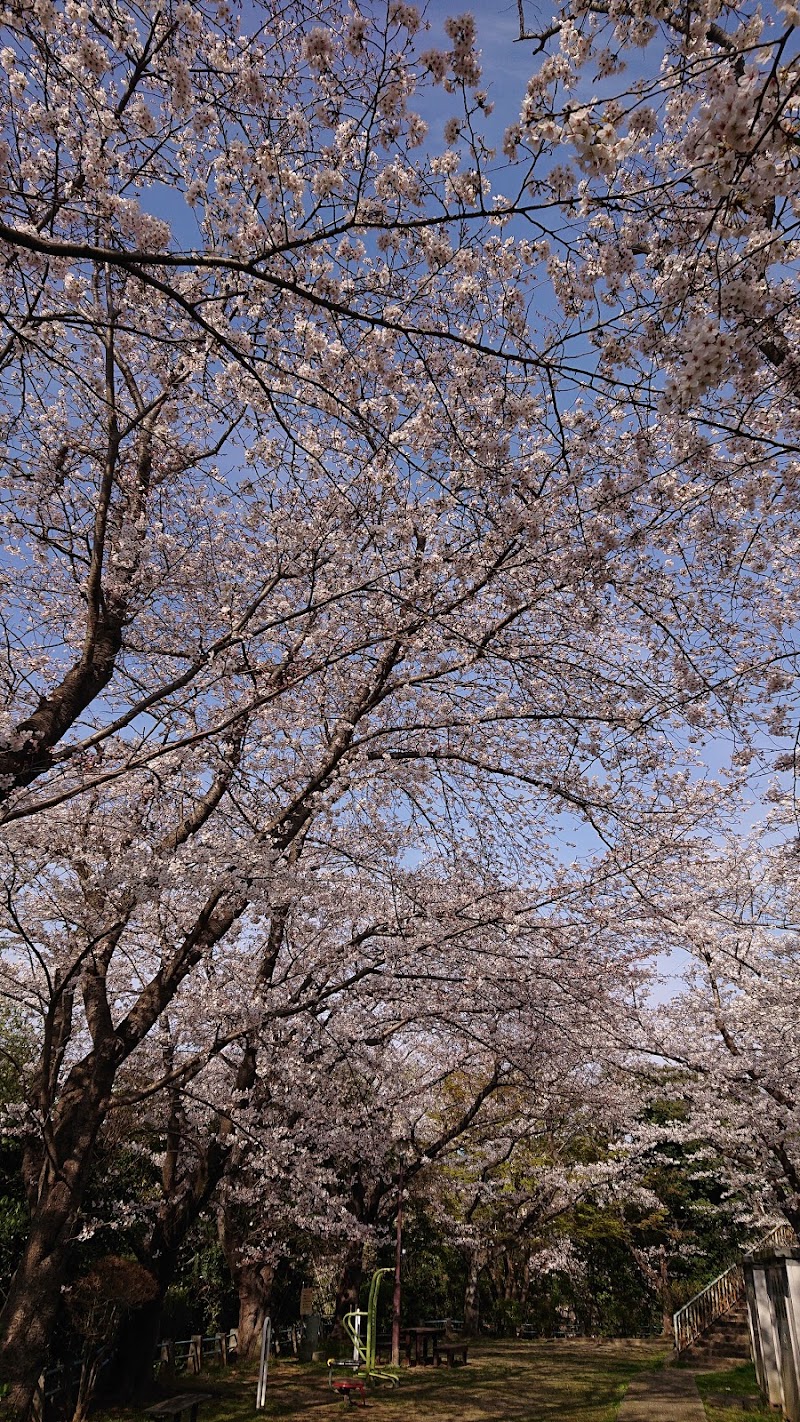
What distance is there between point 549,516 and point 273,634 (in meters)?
2.53

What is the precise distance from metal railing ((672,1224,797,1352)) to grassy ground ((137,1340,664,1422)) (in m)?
0.79

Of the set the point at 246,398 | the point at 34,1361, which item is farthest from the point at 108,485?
the point at 34,1361

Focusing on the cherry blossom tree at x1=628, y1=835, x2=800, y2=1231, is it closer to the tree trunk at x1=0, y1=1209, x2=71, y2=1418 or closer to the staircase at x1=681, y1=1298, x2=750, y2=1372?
the staircase at x1=681, y1=1298, x2=750, y2=1372

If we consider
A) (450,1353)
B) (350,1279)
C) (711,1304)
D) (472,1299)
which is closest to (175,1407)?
(350,1279)

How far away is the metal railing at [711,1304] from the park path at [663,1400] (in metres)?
A: 2.55

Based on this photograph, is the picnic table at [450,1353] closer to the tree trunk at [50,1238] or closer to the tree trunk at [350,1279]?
the tree trunk at [350,1279]

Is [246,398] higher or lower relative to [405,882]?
higher

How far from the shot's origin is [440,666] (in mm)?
7180

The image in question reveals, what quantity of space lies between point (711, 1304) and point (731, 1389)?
6067mm

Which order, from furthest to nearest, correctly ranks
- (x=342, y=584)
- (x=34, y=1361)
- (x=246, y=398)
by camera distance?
(x=342, y=584), (x=34, y=1361), (x=246, y=398)

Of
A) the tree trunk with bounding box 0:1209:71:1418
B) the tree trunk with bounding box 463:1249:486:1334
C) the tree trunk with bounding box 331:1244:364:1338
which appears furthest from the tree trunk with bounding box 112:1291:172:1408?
the tree trunk with bounding box 463:1249:486:1334

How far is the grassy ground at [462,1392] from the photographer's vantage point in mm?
9250

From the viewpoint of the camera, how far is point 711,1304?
1644cm

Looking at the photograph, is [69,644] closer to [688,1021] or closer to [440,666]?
[440,666]
